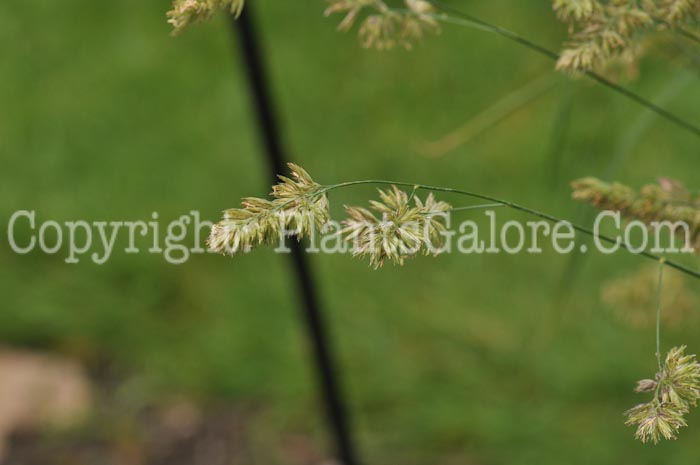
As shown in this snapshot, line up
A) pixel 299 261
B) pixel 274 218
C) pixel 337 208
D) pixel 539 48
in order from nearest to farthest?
pixel 274 218 → pixel 539 48 → pixel 299 261 → pixel 337 208

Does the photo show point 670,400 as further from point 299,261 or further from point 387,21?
point 299,261

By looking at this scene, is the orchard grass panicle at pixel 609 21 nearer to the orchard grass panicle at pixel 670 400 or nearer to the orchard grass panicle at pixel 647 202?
the orchard grass panicle at pixel 647 202

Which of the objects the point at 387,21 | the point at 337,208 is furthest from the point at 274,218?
the point at 337,208

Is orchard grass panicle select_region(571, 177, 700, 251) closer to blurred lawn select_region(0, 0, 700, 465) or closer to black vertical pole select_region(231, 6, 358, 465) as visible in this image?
black vertical pole select_region(231, 6, 358, 465)

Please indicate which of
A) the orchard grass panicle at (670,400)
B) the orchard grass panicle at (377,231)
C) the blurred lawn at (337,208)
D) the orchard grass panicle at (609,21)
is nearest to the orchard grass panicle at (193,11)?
the orchard grass panicle at (377,231)

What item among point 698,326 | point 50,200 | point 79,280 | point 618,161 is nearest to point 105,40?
point 50,200
